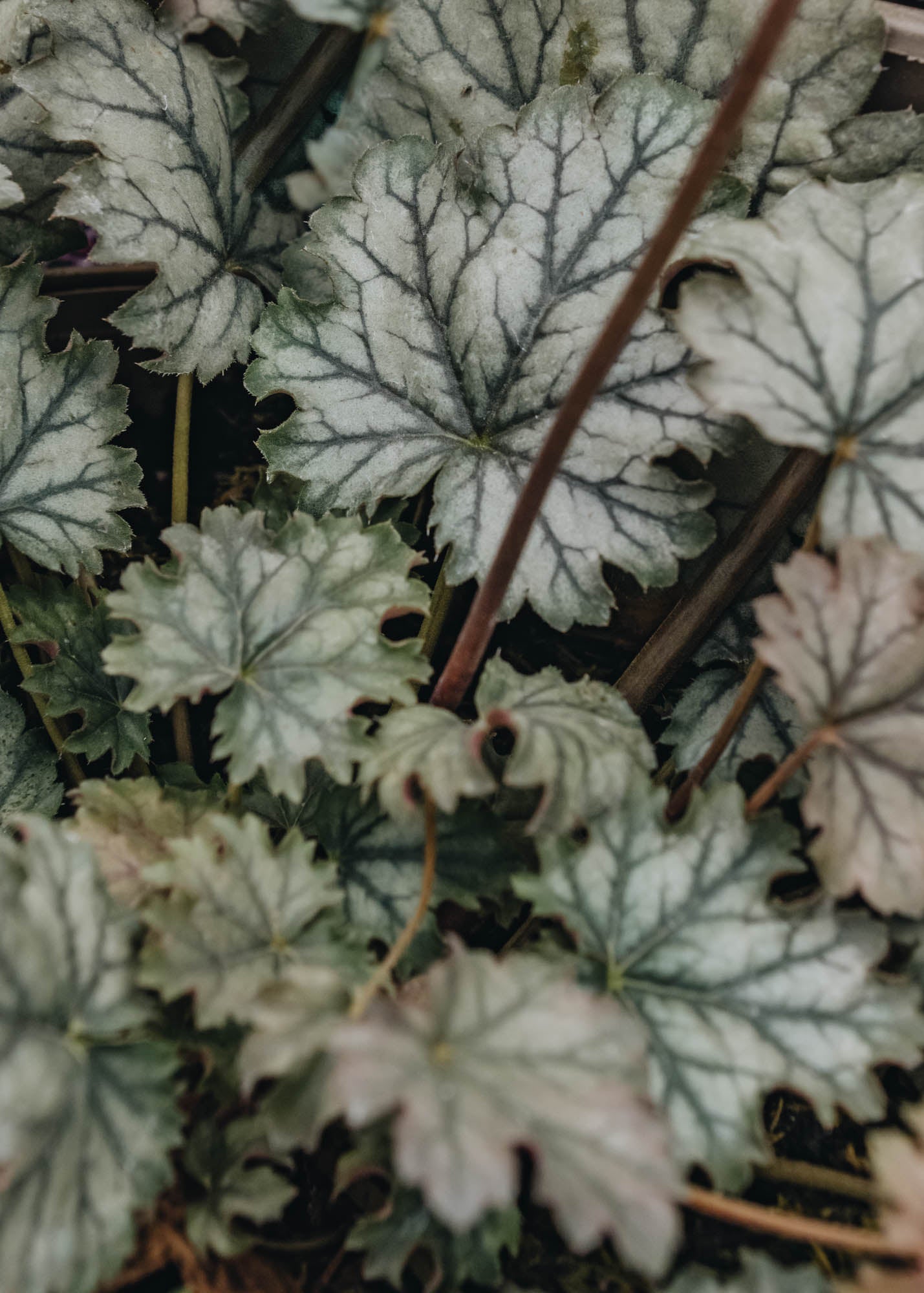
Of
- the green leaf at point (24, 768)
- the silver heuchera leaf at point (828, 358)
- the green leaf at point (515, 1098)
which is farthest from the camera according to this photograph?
the green leaf at point (24, 768)

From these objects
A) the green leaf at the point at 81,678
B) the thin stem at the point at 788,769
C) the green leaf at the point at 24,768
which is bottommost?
the green leaf at the point at 24,768

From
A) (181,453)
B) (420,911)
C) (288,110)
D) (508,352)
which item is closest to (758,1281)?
(420,911)

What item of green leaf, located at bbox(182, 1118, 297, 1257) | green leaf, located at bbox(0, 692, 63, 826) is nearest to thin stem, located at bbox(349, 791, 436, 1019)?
green leaf, located at bbox(182, 1118, 297, 1257)

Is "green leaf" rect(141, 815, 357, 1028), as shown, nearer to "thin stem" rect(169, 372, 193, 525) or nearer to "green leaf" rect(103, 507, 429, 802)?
"green leaf" rect(103, 507, 429, 802)

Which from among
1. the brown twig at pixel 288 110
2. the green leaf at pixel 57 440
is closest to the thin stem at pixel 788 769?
the green leaf at pixel 57 440

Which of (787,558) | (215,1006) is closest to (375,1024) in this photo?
(215,1006)

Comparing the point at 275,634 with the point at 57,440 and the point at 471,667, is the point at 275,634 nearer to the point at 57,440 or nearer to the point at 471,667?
the point at 471,667

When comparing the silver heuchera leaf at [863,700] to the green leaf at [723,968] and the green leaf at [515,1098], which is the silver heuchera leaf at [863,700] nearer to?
the green leaf at [723,968]
